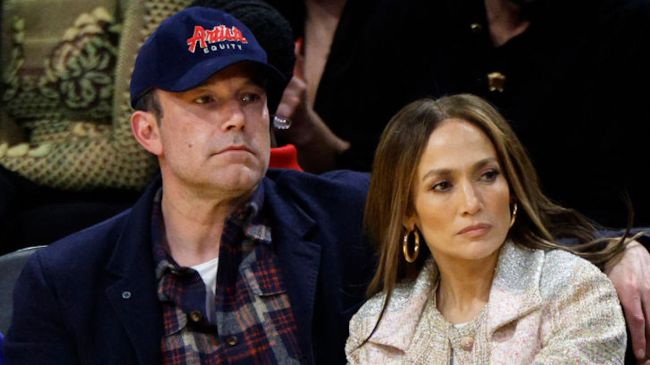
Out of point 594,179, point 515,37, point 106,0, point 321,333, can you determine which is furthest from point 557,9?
point 106,0

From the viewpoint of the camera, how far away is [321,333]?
2.52m

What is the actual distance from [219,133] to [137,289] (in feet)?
1.12

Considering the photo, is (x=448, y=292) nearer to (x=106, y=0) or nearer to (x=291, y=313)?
(x=291, y=313)

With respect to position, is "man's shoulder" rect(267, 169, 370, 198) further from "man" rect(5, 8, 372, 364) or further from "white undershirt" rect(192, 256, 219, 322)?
"white undershirt" rect(192, 256, 219, 322)

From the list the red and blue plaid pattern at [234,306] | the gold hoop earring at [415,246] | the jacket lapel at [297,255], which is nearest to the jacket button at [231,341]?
the red and blue plaid pattern at [234,306]

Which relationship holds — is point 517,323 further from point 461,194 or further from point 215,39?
point 215,39

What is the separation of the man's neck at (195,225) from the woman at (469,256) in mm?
334

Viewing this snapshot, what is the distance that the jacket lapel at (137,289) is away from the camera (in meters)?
2.46

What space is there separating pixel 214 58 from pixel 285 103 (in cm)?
59

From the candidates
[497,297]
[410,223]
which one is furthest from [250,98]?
[497,297]

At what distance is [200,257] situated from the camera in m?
2.62

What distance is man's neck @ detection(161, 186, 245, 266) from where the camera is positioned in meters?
2.61

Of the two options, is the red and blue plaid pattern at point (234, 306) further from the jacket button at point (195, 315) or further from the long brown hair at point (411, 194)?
the long brown hair at point (411, 194)

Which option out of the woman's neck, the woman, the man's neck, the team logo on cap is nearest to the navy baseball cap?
the team logo on cap
